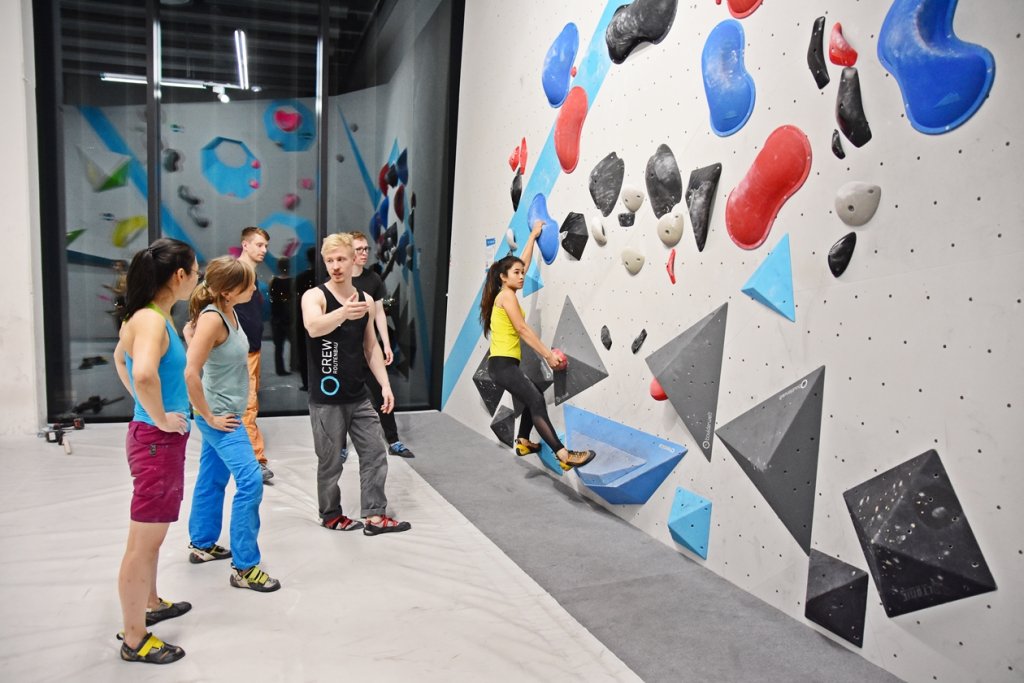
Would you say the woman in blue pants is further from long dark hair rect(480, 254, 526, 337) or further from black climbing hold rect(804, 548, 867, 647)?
black climbing hold rect(804, 548, 867, 647)

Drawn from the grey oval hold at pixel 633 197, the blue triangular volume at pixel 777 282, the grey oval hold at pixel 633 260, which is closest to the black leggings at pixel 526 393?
the grey oval hold at pixel 633 260

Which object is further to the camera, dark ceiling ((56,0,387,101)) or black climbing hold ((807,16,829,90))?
dark ceiling ((56,0,387,101))

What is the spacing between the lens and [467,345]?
210 inches

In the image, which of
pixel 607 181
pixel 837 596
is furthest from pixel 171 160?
pixel 837 596

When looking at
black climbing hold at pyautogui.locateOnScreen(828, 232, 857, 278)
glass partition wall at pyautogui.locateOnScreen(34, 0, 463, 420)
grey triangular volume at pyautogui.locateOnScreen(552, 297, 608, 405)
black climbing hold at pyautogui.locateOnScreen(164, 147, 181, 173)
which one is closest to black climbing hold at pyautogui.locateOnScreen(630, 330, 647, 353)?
grey triangular volume at pyautogui.locateOnScreen(552, 297, 608, 405)

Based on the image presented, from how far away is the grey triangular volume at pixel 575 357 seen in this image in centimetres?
363

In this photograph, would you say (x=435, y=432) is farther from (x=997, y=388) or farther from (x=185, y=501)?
(x=997, y=388)

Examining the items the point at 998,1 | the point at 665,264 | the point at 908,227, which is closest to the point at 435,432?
the point at 665,264

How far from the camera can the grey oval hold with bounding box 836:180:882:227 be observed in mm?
2139

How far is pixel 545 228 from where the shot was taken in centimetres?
409

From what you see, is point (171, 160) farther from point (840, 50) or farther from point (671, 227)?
point (840, 50)

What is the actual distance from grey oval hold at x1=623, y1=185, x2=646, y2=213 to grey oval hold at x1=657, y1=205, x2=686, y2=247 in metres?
0.21

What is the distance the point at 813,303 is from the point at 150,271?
2.00m

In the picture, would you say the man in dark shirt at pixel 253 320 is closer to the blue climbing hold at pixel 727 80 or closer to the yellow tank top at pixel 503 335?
the yellow tank top at pixel 503 335
